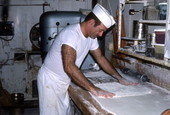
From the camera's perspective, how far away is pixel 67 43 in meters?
2.22

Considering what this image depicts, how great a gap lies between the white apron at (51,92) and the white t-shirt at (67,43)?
0.07 meters

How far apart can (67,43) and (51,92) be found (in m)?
0.64

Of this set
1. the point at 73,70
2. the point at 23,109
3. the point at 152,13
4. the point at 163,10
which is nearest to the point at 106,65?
the point at 73,70

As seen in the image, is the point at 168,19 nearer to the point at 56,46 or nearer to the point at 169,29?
the point at 169,29

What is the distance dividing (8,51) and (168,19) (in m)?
3.95

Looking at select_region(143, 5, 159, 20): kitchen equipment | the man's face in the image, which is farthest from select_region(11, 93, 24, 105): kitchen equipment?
select_region(143, 5, 159, 20): kitchen equipment

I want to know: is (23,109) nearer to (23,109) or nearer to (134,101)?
(23,109)

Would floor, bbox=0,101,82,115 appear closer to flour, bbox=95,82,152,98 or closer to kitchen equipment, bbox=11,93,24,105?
kitchen equipment, bbox=11,93,24,105

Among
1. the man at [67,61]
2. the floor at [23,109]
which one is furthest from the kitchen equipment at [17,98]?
the man at [67,61]

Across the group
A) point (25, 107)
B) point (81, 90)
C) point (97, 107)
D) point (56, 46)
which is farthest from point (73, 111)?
point (25, 107)

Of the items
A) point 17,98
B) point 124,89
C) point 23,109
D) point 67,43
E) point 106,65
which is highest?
point 67,43

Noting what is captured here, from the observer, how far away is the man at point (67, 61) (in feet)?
7.16

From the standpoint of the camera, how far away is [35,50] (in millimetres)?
5191

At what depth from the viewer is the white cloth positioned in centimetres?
244
